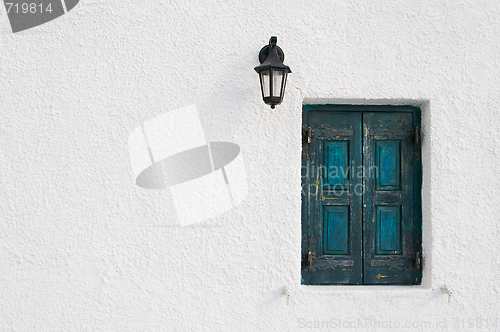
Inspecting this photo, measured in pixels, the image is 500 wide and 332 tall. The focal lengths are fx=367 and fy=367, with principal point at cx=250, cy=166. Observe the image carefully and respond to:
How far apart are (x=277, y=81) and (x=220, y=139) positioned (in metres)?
0.62

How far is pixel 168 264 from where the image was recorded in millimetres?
2781

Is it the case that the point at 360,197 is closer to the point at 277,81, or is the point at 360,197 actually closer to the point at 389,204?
the point at 389,204

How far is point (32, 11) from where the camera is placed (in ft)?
9.36

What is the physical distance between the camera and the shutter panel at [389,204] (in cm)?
295

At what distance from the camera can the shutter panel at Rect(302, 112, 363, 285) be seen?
9.62 ft

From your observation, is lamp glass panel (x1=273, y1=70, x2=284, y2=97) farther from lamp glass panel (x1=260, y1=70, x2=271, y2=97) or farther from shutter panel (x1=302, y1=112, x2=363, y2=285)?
shutter panel (x1=302, y1=112, x2=363, y2=285)

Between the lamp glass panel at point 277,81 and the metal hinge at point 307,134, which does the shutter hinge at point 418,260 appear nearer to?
the metal hinge at point 307,134

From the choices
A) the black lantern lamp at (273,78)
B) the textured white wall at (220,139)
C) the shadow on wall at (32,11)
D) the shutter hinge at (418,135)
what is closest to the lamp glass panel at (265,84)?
the black lantern lamp at (273,78)

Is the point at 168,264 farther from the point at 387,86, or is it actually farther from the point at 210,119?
the point at 387,86

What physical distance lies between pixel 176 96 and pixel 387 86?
165 cm

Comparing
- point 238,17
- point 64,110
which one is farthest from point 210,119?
point 64,110

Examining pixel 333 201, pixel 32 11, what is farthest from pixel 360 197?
pixel 32 11

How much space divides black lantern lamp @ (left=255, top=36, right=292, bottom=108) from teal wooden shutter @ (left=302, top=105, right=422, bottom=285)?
0.44m

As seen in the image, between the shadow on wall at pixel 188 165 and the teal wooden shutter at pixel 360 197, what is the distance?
0.61 meters
